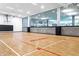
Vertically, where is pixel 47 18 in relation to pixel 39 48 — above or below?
above

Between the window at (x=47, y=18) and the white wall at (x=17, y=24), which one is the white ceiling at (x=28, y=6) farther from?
the white wall at (x=17, y=24)

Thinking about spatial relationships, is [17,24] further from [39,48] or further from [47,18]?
[39,48]

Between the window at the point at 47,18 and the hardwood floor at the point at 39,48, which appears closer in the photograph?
the hardwood floor at the point at 39,48

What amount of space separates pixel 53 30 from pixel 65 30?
1.67 m

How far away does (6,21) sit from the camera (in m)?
18.1

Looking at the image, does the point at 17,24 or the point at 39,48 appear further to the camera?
the point at 17,24

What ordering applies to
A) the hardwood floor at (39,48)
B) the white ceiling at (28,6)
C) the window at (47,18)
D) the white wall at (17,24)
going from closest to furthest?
the hardwood floor at (39,48)
the white ceiling at (28,6)
the window at (47,18)
the white wall at (17,24)

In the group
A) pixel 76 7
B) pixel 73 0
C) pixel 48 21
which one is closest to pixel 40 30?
pixel 48 21

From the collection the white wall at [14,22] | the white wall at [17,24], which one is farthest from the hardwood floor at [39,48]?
the white wall at [17,24]

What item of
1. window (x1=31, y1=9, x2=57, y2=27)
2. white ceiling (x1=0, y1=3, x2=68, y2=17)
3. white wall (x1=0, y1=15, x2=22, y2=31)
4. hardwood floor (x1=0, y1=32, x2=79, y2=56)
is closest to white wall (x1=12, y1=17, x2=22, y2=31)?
white wall (x1=0, y1=15, x2=22, y2=31)

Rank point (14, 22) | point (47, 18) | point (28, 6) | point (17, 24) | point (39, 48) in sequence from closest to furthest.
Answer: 1. point (39, 48)
2. point (28, 6)
3. point (47, 18)
4. point (14, 22)
5. point (17, 24)

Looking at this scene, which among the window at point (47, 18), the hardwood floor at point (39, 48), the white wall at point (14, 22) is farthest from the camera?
the white wall at point (14, 22)

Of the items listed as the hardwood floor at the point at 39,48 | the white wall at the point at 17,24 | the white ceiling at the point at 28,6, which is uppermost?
the white ceiling at the point at 28,6

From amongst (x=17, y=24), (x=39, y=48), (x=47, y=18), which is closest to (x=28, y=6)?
(x=47, y=18)
